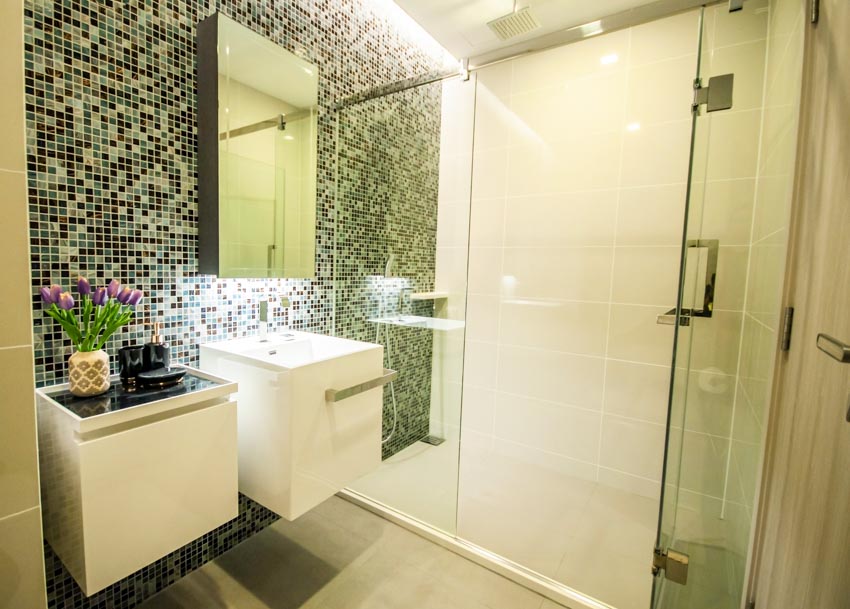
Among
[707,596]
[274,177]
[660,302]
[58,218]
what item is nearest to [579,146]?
[660,302]

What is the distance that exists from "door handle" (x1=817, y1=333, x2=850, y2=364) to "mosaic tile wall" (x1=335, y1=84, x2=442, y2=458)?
5.47 feet

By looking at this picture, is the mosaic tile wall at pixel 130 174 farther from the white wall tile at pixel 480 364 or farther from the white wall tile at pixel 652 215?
the white wall tile at pixel 652 215

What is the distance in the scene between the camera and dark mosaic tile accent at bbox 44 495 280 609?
1237 millimetres

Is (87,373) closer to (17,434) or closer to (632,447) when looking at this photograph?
(17,434)

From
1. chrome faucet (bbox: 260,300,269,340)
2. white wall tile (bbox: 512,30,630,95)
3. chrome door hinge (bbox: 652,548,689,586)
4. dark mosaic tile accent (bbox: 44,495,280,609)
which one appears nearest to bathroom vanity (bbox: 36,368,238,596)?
dark mosaic tile accent (bbox: 44,495,280,609)

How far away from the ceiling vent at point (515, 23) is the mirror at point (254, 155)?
968 millimetres

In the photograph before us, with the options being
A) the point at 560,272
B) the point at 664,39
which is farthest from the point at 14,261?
the point at 664,39

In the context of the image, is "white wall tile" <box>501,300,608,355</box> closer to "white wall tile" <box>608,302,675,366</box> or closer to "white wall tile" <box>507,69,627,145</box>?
"white wall tile" <box>608,302,675,366</box>

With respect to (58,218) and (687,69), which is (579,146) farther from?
(58,218)

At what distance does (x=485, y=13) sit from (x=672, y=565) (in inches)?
107

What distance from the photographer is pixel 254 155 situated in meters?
1.70

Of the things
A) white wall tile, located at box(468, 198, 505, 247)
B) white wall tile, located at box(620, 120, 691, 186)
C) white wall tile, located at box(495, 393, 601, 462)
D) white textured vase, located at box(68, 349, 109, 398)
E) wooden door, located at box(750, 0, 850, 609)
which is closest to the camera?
wooden door, located at box(750, 0, 850, 609)

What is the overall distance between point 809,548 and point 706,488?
0.61 m

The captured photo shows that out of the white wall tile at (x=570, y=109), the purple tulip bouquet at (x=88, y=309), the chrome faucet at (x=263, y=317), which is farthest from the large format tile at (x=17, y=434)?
the white wall tile at (x=570, y=109)
